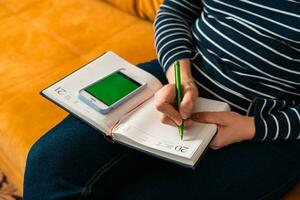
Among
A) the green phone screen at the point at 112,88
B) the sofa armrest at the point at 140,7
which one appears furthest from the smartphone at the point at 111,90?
the sofa armrest at the point at 140,7

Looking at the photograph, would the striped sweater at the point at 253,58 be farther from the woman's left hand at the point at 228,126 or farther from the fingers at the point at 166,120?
the fingers at the point at 166,120

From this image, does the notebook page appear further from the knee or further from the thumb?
the knee

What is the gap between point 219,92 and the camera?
2.78 ft

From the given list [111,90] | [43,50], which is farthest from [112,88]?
[43,50]

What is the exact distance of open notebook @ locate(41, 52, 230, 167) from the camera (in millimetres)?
710

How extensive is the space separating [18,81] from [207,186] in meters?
0.64

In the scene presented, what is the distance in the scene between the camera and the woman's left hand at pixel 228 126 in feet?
2.48

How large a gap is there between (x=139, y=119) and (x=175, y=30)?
0.90 feet

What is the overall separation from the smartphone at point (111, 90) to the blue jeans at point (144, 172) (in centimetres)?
6

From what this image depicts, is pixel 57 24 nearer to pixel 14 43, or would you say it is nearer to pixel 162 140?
pixel 14 43

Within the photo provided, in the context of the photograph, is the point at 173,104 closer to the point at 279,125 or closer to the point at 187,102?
the point at 187,102

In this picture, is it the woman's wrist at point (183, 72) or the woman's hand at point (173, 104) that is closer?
the woman's hand at point (173, 104)

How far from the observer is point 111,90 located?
33.8 inches

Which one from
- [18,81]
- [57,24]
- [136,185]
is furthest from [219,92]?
[57,24]
